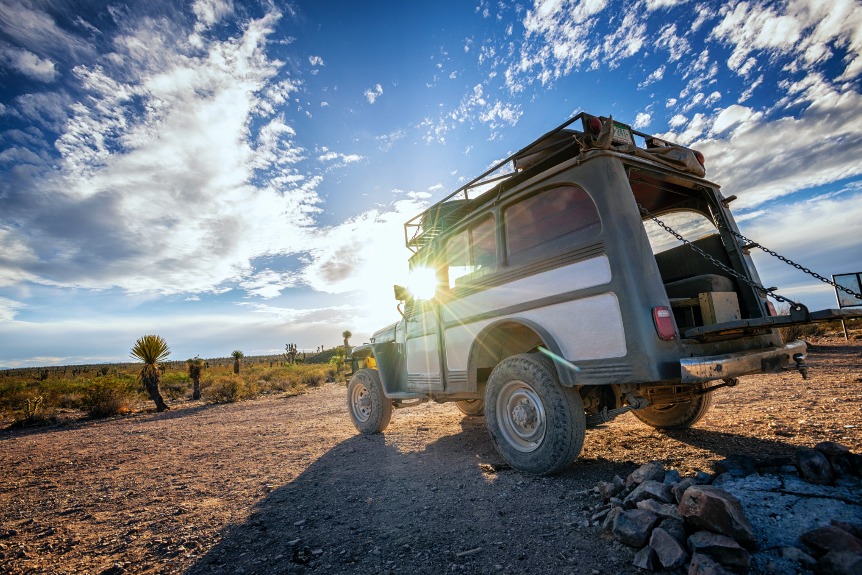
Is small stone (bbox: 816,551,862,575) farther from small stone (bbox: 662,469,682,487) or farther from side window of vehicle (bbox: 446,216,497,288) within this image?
side window of vehicle (bbox: 446,216,497,288)

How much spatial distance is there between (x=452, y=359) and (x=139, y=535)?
3.28 metres

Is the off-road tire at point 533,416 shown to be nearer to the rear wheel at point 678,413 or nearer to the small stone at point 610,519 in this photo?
the small stone at point 610,519

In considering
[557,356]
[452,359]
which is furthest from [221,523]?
[557,356]

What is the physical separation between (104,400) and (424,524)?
15415 millimetres

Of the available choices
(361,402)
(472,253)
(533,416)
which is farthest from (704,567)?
(361,402)

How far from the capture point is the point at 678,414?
4.54 m

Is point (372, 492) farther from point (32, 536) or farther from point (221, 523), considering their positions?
point (32, 536)

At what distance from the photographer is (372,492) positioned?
352cm

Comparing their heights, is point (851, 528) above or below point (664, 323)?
below

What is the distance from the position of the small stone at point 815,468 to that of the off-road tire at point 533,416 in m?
1.37

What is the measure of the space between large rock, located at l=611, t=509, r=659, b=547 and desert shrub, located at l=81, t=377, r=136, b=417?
652 inches

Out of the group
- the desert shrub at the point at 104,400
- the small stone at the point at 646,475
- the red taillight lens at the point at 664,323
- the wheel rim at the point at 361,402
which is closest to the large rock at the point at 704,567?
the small stone at the point at 646,475

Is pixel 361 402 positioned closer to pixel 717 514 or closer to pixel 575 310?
pixel 575 310

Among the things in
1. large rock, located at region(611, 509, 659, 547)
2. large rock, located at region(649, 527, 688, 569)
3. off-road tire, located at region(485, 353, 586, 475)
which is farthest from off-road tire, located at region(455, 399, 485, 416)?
large rock, located at region(649, 527, 688, 569)
